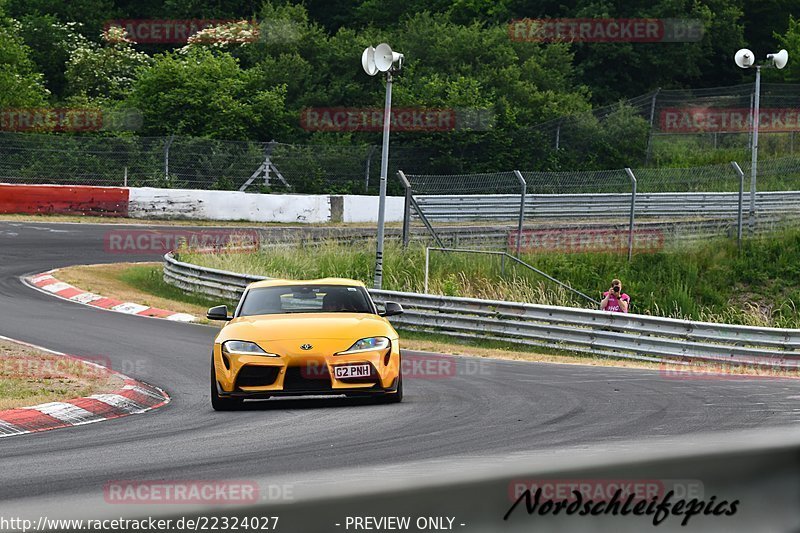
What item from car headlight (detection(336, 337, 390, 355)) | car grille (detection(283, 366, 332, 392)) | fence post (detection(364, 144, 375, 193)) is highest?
fence post (detection(364, 144, 375, 193))

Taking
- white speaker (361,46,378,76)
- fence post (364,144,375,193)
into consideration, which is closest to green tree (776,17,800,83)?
fence post (364,144,375,193)

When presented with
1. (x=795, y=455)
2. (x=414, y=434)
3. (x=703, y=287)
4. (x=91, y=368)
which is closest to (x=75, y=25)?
(x=703, y=287)

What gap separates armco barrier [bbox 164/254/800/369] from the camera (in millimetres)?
18188

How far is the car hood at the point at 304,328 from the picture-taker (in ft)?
35.1

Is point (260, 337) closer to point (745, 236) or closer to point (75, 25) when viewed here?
point (745, 236)

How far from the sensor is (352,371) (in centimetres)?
1058

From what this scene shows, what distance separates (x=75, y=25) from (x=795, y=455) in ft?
185

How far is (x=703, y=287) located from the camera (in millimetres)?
26656

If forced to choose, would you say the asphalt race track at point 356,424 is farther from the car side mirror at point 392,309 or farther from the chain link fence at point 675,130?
the chain link fence at point 675,130

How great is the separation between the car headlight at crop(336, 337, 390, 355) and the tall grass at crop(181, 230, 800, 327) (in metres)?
11.7

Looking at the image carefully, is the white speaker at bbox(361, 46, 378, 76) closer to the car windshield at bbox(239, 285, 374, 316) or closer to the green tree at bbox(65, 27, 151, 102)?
the car windshield at bbox(239, 285, 374, 316)

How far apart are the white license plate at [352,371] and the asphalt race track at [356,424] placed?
0.31 metres

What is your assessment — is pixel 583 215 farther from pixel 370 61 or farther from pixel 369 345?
pixel 369 345

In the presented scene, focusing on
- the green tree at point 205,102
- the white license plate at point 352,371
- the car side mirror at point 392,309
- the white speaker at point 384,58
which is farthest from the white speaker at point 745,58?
the green tree at point 205,102
